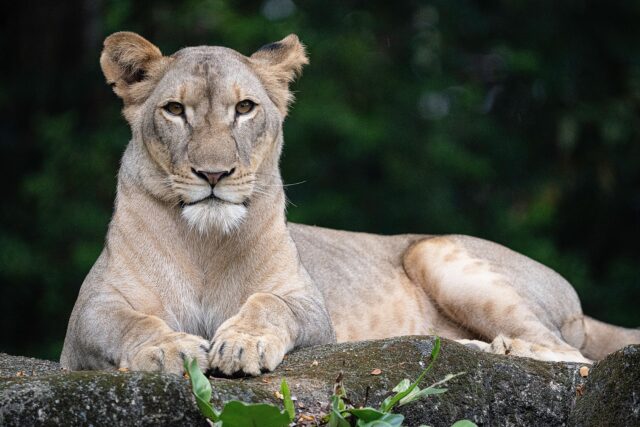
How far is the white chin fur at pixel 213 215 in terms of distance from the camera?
4512 millimetres

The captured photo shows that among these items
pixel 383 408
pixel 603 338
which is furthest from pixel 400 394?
pixel 603 338

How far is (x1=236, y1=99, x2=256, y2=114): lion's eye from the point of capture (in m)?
4.79

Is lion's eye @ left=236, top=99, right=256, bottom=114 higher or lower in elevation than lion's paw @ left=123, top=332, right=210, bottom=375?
higher

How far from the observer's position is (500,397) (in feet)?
12.7

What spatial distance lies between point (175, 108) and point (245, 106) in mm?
271

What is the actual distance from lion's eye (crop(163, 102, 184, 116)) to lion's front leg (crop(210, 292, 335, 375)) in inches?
30.3

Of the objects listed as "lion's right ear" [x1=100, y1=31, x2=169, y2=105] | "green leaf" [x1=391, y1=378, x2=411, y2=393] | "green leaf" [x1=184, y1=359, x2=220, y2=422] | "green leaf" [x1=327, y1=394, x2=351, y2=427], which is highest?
"lion's right ear" [x1=100, y1=31, x2=169, y2=105]

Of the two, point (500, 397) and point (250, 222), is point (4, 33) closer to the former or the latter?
point (250, 222)

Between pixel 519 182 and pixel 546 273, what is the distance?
7175mm

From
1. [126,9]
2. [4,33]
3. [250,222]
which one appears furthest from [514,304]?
[4,33]

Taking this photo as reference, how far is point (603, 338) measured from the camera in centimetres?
631

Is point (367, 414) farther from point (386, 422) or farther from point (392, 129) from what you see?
point (392, 129)

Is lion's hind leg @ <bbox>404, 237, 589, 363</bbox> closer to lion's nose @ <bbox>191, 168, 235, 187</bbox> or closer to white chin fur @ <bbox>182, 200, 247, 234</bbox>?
white chin fur @ <bbox>182, 200, 247, 234</bbox>

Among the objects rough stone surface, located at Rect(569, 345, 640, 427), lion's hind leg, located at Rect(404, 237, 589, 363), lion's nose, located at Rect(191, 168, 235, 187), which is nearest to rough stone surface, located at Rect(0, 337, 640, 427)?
rough stone surface, located at Rect(569, 345, 640, 427)
